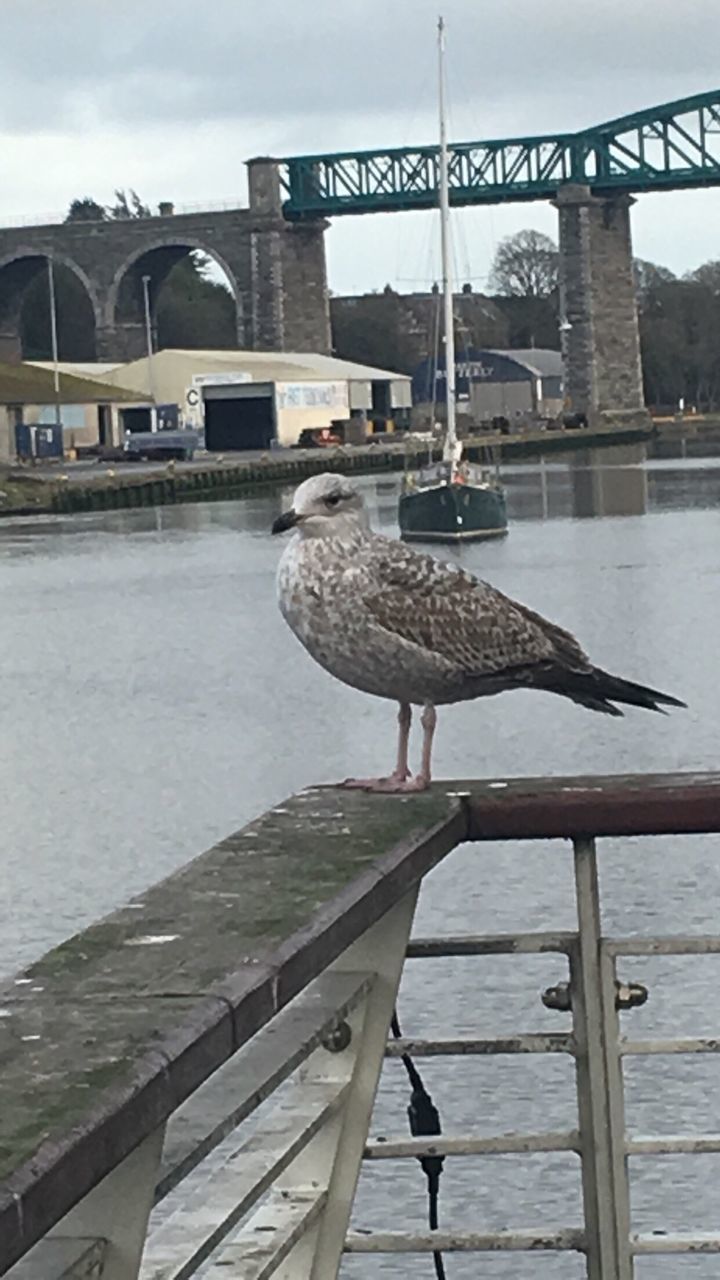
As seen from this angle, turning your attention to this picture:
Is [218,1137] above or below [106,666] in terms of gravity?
above

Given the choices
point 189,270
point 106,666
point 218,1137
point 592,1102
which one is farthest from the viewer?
point 189,270

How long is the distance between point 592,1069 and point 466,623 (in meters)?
1.00

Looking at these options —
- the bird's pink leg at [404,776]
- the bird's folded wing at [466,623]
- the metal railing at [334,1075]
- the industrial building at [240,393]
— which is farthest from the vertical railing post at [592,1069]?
the industrial building at [240,393]

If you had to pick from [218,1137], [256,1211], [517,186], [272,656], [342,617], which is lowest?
[272,656]

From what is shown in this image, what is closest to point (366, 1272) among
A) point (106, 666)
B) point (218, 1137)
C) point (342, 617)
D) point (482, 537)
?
point (342, 617)

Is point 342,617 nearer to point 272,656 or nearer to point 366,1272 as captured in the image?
point 366,1272

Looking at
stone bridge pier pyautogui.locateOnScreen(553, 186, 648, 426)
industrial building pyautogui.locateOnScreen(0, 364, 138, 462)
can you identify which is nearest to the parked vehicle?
industrial building pyautogui.locateOnScreen(0, 364, 138, 462)

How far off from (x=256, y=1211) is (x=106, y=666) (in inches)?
881

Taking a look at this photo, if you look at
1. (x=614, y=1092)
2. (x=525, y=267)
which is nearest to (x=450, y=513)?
(x=614, y=1092)

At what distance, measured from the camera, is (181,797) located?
16.1 metres

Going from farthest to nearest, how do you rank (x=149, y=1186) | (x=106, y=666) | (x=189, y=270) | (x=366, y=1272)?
(x=189, y=270) < (x=106, y=666) < (x=366, y=1272) < (x=149, y=1186)

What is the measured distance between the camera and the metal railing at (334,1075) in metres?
1.84

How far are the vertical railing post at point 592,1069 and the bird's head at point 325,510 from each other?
78 cm

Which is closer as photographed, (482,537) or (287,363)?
(482,537)
